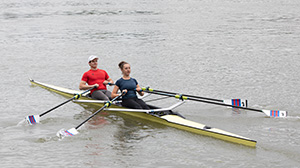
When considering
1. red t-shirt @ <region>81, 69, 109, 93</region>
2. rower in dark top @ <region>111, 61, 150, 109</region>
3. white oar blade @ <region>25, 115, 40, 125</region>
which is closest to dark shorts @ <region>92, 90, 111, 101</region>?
red t-shirt @ <region>81, 69, 109, 93</region>

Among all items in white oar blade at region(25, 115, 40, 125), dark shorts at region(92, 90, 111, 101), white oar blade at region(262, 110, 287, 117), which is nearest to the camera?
white oar blade at region(262, 110, 287, 117)

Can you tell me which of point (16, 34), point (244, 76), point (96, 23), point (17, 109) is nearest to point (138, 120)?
point (17, 109)

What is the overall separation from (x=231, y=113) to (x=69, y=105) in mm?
5710

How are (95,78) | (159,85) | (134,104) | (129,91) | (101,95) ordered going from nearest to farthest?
(134,104) → (129,91) → (101,95) → (95,78) → (159,85)

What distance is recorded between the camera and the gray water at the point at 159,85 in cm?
942

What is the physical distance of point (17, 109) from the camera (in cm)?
1396

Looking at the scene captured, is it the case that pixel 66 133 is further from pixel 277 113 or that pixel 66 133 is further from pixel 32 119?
pixel 277 113

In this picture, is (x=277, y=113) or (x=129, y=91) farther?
(x=129, y=91)

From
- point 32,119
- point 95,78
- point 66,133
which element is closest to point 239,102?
point 95,78

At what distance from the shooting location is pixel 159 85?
55.7 feet

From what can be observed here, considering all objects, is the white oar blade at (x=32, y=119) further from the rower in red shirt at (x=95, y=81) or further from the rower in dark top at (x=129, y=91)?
the rower in dark top at (x=129, y=91)

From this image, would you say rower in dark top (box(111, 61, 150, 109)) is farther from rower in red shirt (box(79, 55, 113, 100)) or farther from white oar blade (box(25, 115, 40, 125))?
white oar blade (box(25, 115, 40, 125))

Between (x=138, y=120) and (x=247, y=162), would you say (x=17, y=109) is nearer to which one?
(x=138, y=120)

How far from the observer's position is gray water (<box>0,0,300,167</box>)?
942cm
